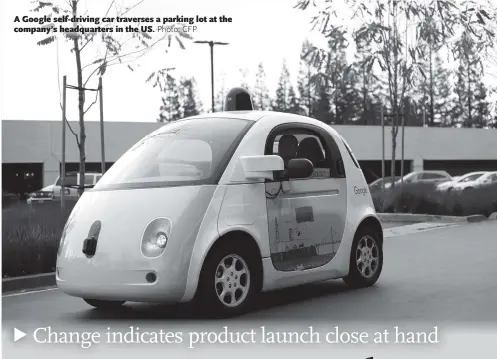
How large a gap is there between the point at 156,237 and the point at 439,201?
52.0 ft

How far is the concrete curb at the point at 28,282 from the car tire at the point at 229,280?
356 cm

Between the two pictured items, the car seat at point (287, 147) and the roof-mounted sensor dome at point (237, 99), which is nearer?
the car seat at point (287, 147)

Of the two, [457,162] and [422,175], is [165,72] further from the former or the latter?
[457,162]

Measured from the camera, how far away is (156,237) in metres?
7.02

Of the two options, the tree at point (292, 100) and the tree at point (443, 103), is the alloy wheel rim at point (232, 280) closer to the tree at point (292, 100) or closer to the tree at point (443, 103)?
the tree at point (443, 103)

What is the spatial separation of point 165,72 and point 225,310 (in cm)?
602

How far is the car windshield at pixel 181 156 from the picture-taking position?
24.7 ft

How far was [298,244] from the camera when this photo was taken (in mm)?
8055

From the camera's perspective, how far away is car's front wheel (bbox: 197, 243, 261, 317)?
7105 millimetres

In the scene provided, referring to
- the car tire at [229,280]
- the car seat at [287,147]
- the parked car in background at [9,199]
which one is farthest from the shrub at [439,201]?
the car tire at [229,280]

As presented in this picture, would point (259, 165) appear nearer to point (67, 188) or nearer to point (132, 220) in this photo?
point (132, 220)

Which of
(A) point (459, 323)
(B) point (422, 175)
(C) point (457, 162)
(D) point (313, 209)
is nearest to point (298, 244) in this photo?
(D) point (313, 209)

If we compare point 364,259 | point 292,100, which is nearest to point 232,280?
point 364,259

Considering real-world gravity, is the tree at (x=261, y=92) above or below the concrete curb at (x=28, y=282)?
above
